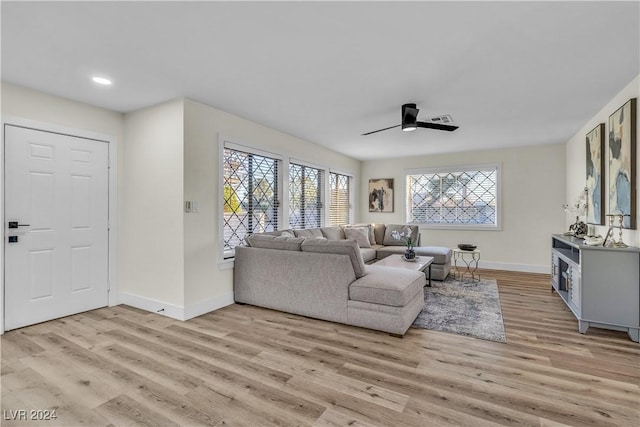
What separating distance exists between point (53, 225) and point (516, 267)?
23.7 ft

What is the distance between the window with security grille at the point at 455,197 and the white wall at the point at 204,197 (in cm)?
431

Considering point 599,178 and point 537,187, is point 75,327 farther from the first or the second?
point 537,187

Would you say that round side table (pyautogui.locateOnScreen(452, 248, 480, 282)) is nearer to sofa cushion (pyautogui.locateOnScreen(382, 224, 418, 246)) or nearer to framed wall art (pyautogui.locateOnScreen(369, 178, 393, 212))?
sofa cushion (pyautogui.locateOnScreen(382, 224, 418, 246))

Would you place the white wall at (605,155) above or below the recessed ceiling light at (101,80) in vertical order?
below

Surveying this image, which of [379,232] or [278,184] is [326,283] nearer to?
[278,184]

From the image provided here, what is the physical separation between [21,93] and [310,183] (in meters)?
3.97

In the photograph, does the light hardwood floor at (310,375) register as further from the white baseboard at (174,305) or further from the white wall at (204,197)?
the white wall at (204,197)

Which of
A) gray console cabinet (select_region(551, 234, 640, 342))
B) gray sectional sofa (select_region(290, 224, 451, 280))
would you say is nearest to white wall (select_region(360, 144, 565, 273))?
gray sectional sofa (select_region(290, 224, 451, 280))

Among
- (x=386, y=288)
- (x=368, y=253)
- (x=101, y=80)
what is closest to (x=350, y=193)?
(x=368, y=253)

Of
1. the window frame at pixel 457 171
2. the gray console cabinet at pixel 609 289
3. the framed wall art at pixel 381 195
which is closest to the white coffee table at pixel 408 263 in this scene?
the gray console cabinet at pixel 609 289

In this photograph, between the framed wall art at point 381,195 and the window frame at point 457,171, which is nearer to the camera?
the window frame at point 457,171

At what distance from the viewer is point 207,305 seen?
3.66 meters

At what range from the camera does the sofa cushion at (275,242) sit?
3.60 meters

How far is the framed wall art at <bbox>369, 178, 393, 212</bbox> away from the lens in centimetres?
729
